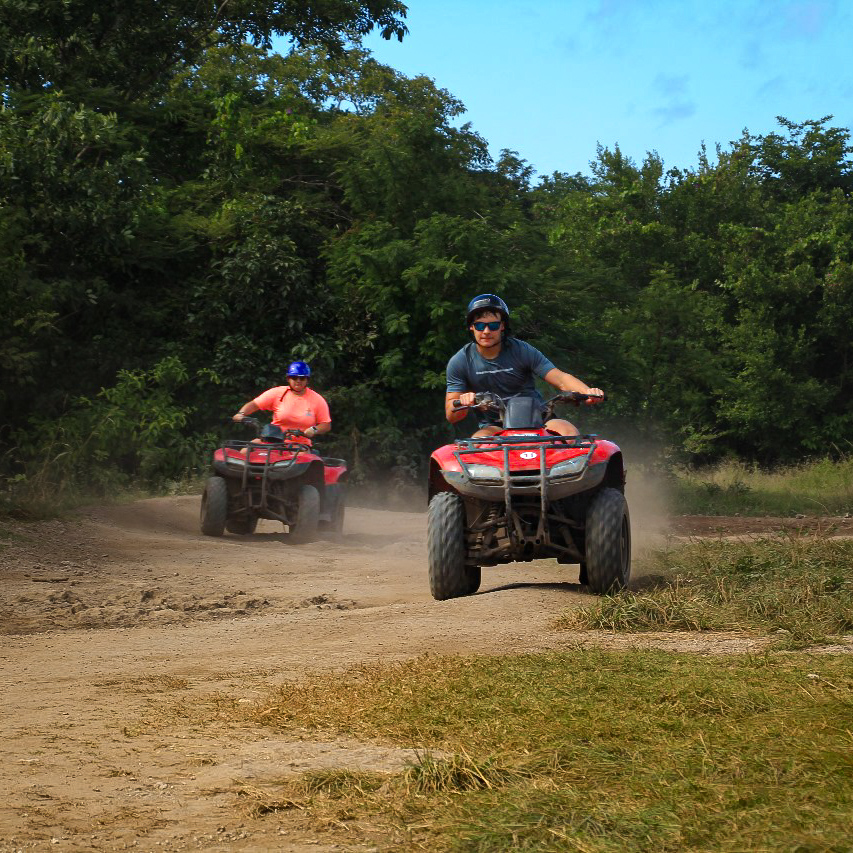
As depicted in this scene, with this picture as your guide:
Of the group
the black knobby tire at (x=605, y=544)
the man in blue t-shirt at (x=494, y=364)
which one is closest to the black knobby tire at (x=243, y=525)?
the man in blue t-shirt at (x=494, y=364)

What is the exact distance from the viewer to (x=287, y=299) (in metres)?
24.1

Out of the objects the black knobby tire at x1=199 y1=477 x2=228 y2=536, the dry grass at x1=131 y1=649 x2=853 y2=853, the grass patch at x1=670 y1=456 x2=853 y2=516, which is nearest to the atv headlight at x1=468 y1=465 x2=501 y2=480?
the dry grass at x1=131 y1=649 x2=853 y2=853

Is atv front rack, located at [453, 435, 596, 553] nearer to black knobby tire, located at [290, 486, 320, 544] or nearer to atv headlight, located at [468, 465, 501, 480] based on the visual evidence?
atv headlight, located at [468, 465, 501, 480]

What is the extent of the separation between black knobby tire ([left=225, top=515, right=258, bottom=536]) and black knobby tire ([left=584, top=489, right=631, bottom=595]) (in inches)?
254

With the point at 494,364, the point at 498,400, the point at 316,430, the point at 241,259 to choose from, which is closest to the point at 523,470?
the point at 498,400

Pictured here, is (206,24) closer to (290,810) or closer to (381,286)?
(381,286)

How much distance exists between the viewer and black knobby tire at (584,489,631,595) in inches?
356

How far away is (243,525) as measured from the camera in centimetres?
1511

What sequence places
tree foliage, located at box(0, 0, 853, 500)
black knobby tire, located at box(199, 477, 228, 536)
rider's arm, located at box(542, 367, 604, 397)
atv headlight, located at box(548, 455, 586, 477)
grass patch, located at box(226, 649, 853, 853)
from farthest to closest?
tree foliage, located at box(0, 0, 853, 500)
black knobby tire, located at box(199, 477, 228, 536)
rider's arm, located at box(542, 367, 604, 397)
atv headlight, located at box(548, 455, 586, 477)
grass patch, located at box(226, 649, 853, 853)

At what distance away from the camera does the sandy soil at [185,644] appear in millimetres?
4277

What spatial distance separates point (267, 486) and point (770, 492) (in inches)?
561

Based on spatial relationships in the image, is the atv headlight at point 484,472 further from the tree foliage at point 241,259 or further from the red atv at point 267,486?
the tree foliage at point 241,259

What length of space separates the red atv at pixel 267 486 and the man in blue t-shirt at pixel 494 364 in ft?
16.1

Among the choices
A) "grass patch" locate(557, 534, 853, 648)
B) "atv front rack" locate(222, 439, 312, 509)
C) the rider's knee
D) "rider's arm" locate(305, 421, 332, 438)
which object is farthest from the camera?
"rider's arm" locate(305, 421, 332, 438)
